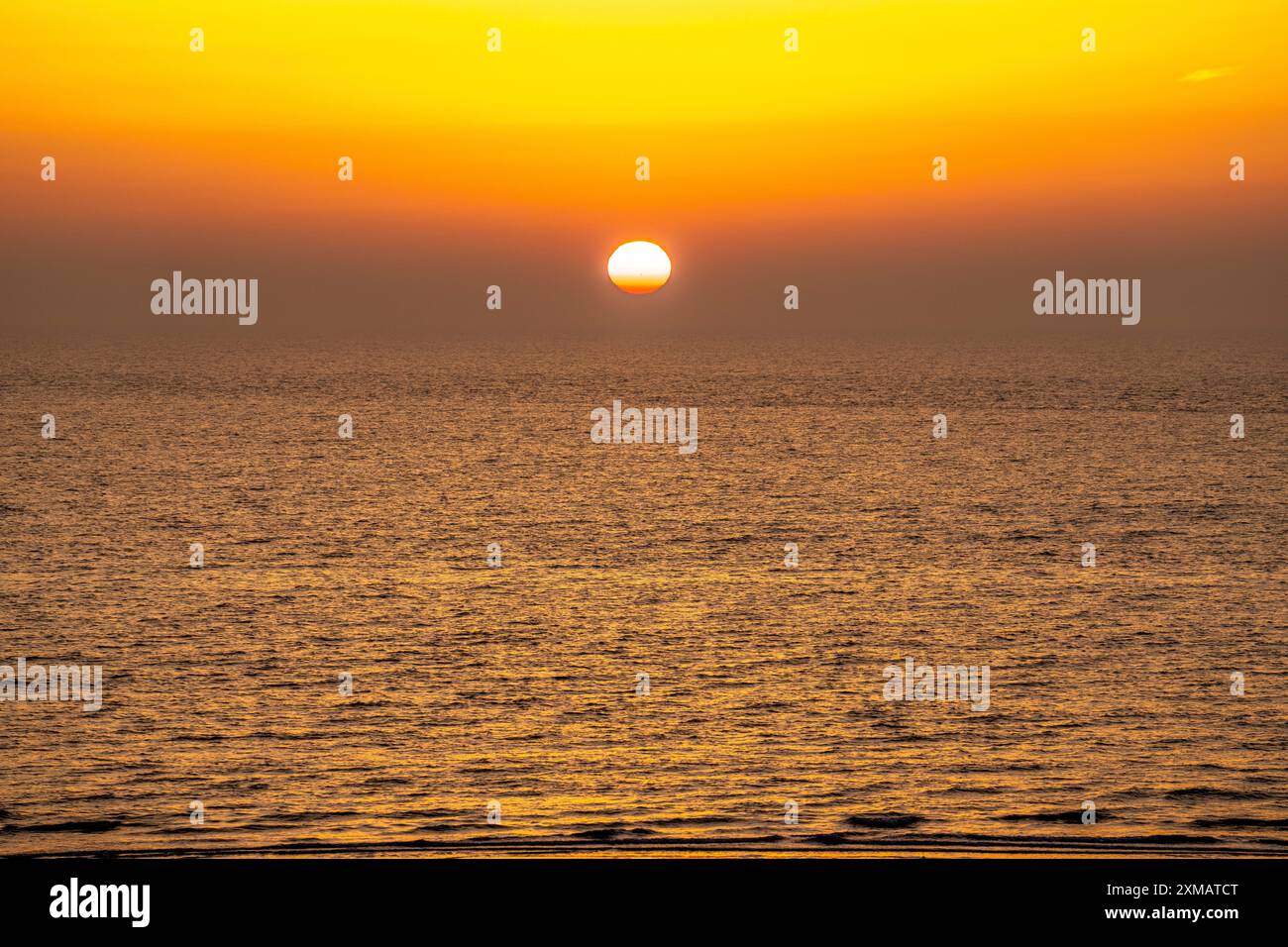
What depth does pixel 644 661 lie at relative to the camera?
2058 inches

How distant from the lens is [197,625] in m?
58.2

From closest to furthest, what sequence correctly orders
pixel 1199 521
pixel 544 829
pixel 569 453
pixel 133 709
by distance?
pixel 544 829, pixel 133 709, pixel 1199 521, pixel 569 453

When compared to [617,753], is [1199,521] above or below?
above

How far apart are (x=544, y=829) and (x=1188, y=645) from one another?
3326 centimetres

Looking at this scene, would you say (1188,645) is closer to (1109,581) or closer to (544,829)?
(1109,581)

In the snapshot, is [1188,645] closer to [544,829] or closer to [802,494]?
[544,829]

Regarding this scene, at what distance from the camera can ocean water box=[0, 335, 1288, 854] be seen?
114ft

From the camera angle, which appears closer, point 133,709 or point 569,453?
point 133,709

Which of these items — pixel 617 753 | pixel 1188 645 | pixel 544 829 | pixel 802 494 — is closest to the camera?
pixel 544 829

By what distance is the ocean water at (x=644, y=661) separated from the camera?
1368 inches

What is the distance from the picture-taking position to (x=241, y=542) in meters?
Result: 81.5

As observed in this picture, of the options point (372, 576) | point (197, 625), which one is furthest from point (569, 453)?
point (197, 625)

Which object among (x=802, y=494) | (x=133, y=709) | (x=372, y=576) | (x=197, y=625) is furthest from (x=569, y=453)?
(x=133, y=709)
